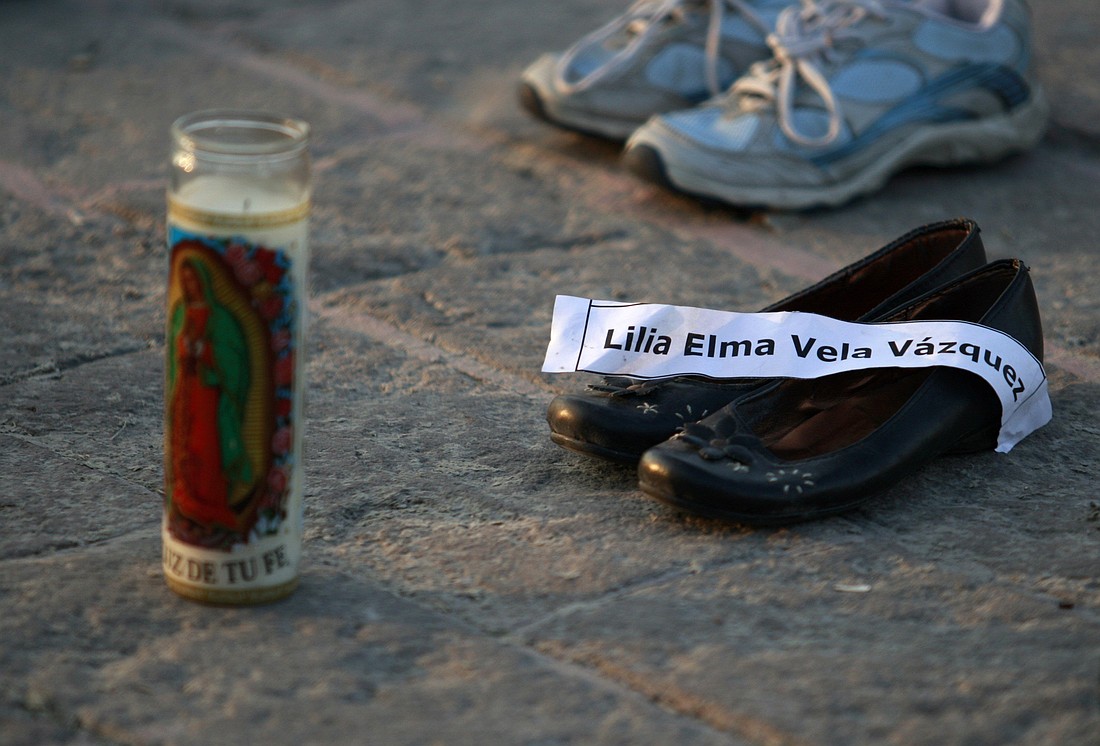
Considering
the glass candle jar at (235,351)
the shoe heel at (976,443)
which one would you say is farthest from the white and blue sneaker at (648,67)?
the glass candle jar at (235,351)

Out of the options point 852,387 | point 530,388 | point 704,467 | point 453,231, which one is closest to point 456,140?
point 453,231

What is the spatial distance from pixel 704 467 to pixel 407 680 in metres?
0.48

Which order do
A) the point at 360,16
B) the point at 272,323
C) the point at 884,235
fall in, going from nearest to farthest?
the point at 272,323 → the point at 884,235 → the point at 360,16

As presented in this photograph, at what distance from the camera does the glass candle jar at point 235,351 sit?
4.29 feet

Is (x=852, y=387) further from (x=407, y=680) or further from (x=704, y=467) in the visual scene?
(x=407, y=680)

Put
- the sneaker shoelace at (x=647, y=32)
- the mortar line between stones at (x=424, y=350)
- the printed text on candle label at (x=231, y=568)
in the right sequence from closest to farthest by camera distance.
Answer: the printed text on candle label at (x=231, y=568), the mortar line between stones at (x=424, y=350), the sneaker shoelace at (x=647, y=32)

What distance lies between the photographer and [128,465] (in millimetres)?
1792

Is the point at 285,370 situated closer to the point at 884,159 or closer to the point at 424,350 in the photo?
the point at 424,350

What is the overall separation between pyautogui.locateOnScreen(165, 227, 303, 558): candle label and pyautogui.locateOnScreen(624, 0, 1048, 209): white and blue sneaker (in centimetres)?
164

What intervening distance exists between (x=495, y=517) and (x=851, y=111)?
5.41 feet

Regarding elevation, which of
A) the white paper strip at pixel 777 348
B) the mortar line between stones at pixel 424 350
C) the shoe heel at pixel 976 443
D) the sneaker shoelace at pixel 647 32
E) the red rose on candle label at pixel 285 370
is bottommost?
the mortar line between stones at pixel 424 350

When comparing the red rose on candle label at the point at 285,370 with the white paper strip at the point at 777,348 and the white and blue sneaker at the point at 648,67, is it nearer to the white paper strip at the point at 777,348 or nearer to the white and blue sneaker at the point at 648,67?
the white paper strip at the point at 777,348

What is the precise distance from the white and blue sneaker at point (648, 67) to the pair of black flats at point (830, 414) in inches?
50.8

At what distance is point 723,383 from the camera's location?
1.86 meters
